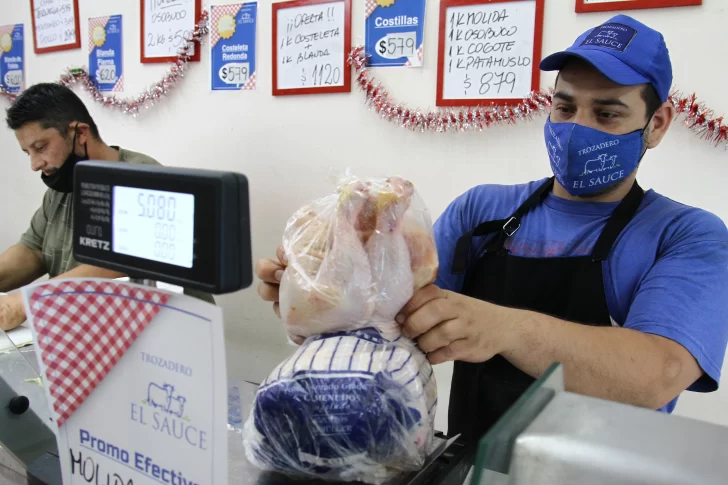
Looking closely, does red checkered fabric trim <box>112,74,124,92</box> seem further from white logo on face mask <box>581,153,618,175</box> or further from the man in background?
white logo on face mask <box>581,153,618,175</box>

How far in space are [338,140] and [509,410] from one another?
5.37 feet

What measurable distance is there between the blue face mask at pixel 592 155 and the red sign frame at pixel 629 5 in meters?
0.52

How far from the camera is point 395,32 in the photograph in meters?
1.73

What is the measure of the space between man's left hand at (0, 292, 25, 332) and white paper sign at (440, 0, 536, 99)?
1.38 m

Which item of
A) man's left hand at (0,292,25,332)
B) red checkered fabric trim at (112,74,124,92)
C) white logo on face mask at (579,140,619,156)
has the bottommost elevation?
man's left hand at (0,292,25,332)

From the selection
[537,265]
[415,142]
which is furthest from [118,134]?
[537,265]

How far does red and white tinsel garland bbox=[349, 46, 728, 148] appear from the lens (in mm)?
1339

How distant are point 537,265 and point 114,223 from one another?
82 centimetres

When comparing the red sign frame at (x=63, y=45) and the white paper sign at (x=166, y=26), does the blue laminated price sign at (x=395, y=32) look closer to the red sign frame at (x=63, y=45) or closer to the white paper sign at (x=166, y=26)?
the white paper sign at (x=166, y=26)

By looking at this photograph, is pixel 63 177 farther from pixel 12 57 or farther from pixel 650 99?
pixel 650 99

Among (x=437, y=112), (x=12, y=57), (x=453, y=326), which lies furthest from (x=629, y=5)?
(x=12, y=57)

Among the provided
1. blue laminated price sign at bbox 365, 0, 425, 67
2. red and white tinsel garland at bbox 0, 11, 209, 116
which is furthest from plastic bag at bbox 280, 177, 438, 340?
red and white tinsel garland at bbox 0, 11, 209, 116

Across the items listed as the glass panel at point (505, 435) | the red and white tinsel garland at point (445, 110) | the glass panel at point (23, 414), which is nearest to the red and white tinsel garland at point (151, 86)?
the red and white tinsel garland at point (445, 110)

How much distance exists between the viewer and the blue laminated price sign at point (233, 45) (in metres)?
2.04
